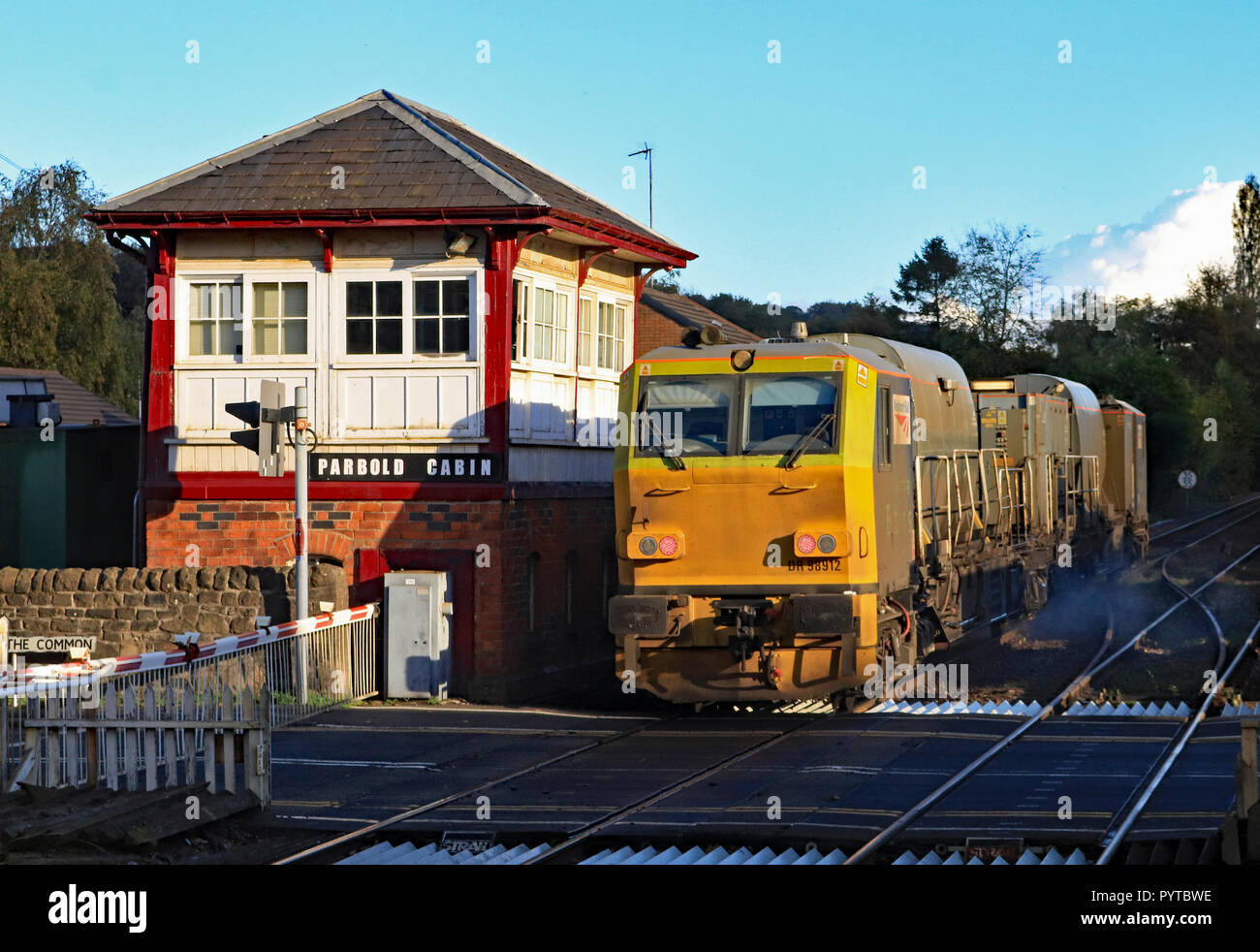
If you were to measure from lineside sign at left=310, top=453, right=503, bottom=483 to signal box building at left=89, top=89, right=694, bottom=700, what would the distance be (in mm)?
25

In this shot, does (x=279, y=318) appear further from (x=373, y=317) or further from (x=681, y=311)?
(x=681, y=311)

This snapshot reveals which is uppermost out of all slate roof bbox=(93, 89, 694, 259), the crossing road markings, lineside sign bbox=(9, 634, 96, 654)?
slate roof bbox=(93, 89, 694, 259)

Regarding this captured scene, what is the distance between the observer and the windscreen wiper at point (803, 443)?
13.3 m

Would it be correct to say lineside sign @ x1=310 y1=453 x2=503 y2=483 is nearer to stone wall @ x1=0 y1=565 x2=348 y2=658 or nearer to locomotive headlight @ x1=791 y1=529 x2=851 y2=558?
stone wall @ x1=0 y1=565 x2=348 y2=658

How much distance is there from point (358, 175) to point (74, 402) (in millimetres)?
17230

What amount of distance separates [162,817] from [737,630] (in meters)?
5.49

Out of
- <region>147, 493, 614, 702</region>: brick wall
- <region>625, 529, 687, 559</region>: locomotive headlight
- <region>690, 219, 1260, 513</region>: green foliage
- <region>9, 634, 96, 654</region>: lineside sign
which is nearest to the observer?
<region>625, 529, 687, 559</region>: locomotive headlight

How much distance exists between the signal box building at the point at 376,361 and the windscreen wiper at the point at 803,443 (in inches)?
183

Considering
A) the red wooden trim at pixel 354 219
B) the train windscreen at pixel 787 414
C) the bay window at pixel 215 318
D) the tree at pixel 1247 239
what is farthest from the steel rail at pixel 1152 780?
the tree at pixel 1247 239

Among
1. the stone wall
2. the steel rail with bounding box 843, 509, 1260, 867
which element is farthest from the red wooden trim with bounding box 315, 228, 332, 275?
the steel rail with bounding box 843, 509, 1260, 867

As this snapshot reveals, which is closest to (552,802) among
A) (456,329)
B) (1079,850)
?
(1079,850)

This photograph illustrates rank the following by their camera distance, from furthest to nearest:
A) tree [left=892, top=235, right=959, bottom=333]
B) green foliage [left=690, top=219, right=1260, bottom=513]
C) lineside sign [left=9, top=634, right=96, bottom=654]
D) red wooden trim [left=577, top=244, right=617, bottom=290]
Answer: tree [left=892, top=235, right=959, bottom=333] < green foliage [left=690, top=219, right=1260, bottom=513] < red wooden trim [left=577, top=244, right=617, bottom=290] < lineside sign [left=9, top=634, right=96, bottom=654]

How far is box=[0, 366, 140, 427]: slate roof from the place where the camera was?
102 feet

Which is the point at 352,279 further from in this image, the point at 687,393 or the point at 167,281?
the point at 687,393
